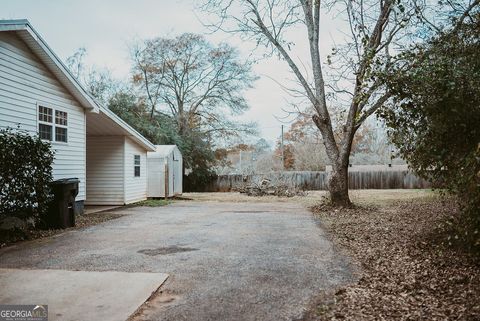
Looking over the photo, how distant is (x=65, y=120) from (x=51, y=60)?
6.47 feet

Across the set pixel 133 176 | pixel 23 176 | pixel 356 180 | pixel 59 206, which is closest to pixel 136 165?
pixel 133 176

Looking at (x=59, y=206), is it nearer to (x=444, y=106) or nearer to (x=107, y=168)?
(x=107, y=168)

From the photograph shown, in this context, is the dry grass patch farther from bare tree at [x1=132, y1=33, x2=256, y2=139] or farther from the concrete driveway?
bare tree at [x1=132, y1=33, x2=256, y2=139]

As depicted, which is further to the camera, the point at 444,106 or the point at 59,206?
the point at 59,206

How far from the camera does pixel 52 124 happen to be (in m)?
11.0

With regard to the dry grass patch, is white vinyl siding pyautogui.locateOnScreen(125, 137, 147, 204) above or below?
above

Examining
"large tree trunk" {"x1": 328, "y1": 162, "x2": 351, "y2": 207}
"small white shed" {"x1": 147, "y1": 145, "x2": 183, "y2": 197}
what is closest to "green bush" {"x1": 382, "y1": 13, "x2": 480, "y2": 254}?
"large tree trunk" {"x1": 328, "y1": 162, "x2": 351, "y2": 207}

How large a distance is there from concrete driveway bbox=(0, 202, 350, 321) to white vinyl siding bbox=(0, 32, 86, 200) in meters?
2.74

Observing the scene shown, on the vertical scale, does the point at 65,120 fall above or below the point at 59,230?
above

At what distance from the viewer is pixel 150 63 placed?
1145 inches

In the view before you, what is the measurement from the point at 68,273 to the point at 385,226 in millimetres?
7302

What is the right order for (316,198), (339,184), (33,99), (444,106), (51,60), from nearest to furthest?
(444,106) → (33,99) → (51,60) → (339,184) → (316,198)

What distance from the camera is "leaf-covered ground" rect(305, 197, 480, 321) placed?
388 centimetres

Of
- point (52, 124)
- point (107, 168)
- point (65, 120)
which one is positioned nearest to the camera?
point (52, 124)
